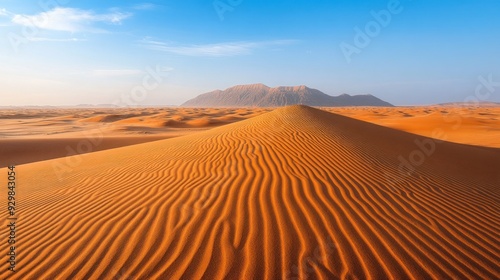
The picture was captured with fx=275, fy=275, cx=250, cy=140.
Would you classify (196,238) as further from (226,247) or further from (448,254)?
(448,254)

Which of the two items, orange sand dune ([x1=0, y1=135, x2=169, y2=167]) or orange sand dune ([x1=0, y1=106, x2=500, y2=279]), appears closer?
orange sand dune ([x1=0, y1=106, x2=500, y2=279])

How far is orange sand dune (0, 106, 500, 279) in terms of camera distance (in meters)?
3.05

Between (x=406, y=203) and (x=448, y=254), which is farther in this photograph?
(x=406, y=203)

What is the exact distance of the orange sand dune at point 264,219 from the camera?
3047 mm

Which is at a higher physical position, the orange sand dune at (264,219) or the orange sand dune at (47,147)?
the orange sand dune at (264,219)

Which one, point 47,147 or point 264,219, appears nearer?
point 264,219

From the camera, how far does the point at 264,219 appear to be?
3.90m

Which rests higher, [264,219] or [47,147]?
[264,219]

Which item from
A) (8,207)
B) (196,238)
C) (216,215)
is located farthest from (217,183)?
(8,207)

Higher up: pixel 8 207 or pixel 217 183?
pixel 217 183

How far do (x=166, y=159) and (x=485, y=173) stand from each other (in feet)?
30.0

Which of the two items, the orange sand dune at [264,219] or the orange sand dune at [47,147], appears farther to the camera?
the orange sand dune at [47,147]

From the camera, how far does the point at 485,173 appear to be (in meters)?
7.83

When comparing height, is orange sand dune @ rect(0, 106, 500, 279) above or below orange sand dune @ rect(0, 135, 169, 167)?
above
